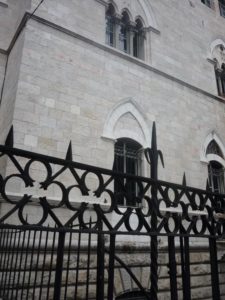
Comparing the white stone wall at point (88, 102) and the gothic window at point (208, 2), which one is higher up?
the gothic window at point (208, 2)

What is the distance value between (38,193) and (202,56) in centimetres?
870

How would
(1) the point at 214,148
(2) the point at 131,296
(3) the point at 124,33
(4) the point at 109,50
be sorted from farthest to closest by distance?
1. (1) the point at 214,148
2. (3) the point at 124,33
3. (4) the point at 109,50
4. (2) the point at 131,296

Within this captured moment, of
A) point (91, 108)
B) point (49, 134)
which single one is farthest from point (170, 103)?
point (49, 134)

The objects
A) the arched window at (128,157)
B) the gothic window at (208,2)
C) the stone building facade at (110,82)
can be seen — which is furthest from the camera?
the gothic window at (208,2)

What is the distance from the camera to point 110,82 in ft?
26.5

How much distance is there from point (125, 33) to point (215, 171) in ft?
18.4

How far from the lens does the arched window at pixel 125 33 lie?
944cm

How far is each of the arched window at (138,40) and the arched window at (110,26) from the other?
883mm

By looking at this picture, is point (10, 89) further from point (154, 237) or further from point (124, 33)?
point (154, 237)

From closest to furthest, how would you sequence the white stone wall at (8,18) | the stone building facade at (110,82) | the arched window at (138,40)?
the stone building facade at (110,82), the white stone wall at (8,18), the arched window at (138,40)

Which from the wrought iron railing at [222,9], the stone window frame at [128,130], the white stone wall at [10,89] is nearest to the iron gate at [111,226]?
the white stone wall at [10,89]

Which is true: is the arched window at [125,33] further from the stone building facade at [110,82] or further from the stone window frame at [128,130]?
the stone window frame at [128,130]

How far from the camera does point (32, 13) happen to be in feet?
23.4

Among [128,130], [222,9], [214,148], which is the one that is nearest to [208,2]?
[222,9]
